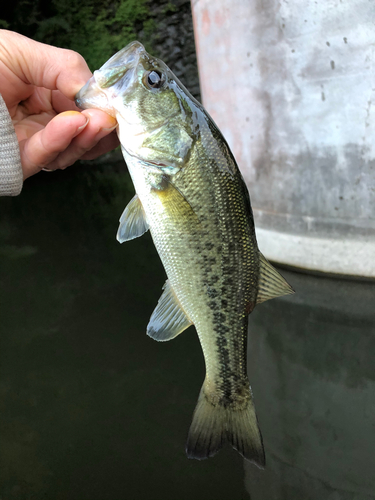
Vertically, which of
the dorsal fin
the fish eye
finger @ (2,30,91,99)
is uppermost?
finger @ (2,30,91,99)

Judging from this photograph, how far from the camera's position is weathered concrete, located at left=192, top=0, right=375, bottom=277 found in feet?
6.78

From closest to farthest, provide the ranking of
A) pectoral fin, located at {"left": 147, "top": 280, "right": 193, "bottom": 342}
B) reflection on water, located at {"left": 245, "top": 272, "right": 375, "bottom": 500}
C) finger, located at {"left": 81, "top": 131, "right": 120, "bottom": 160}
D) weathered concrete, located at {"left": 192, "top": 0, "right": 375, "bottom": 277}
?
pectoral fin, located at {"left": 147, "top": 280, "right": 193, "bottom": 342}
finger, located at {"left": 81, "top": 131, "right": 120, "bottom": 160}
reflection on water, located at {"left": 245, "top": 272, "right": 375, "bottom": 500}
weathered concrete, located at {"left": 192, "top": 0, "right": 375, "bottom": 277}

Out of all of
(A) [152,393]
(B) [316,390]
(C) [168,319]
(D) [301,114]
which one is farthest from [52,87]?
(B) [316,390]

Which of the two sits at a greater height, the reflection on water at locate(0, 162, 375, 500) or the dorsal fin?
the dorsal fin

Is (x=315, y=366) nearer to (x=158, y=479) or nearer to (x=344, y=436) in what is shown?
(x=344, y=436)

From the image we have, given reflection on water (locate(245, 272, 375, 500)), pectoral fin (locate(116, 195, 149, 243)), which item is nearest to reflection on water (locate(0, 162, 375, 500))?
reflection on water (locate(245, 272, 375, 500))

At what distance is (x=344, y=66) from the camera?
206cm

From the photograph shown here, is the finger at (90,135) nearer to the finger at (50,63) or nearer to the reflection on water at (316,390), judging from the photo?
the finger at (50,63)

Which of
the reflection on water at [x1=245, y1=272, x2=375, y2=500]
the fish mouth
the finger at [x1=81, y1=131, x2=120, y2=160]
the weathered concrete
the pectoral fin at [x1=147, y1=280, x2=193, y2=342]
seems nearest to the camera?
the fish mouth

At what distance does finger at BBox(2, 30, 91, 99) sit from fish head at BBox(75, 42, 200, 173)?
15 centimetres

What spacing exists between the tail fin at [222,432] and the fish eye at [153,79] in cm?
83

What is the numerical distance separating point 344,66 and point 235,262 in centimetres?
155

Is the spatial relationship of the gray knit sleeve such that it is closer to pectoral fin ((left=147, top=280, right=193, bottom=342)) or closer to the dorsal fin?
pectoral fin ((left=147, top=280, right=193, bottom=342))

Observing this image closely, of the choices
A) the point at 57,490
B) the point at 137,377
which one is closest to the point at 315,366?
the point at 137,377
